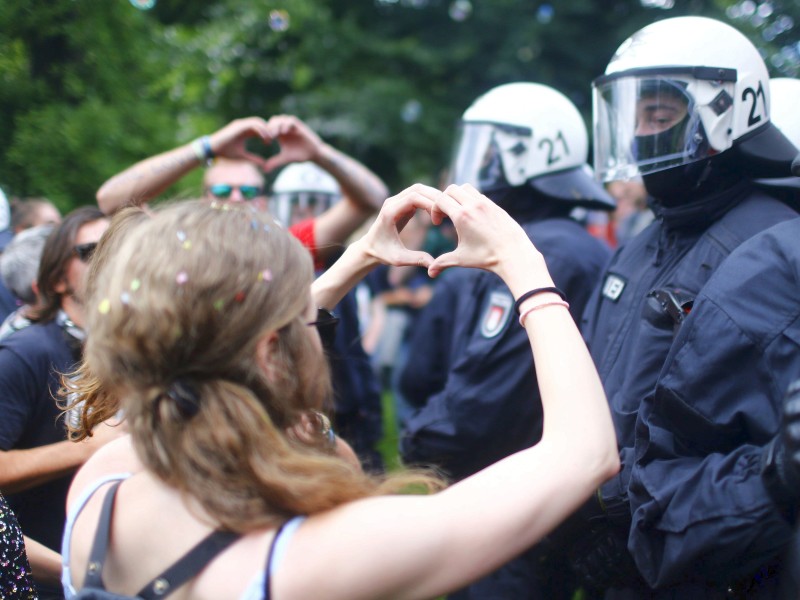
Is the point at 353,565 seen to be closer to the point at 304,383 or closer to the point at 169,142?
the point at 304,383

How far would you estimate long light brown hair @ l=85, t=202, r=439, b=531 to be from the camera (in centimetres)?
138

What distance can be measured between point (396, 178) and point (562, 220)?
12.1 metres

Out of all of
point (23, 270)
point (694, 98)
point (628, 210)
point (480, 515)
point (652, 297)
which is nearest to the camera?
point (480, 515)

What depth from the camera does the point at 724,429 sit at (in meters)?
1.88

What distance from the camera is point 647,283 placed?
8.30ft

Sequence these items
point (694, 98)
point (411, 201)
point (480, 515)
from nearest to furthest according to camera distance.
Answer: point (480, 515), point (411, 201), point (694, 98)

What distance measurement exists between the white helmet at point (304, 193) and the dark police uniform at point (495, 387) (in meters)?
2.74

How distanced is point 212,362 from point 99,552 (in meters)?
0.41

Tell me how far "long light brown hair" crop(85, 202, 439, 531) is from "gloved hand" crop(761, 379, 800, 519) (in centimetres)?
72

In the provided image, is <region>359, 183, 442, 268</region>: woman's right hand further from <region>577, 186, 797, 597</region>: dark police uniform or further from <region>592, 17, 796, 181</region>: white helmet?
<region>592, 17, 796, 181</region>: white helmet

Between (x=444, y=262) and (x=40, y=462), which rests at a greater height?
(x=444, y=262)

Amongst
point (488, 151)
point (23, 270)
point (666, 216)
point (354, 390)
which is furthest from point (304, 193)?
point (666, 216)

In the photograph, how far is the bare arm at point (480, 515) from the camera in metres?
1.31

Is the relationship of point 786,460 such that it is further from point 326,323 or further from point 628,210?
point 628,210
